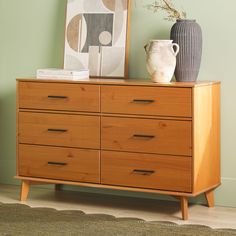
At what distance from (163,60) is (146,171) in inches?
24.4

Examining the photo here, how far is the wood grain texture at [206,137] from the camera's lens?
3.73 m

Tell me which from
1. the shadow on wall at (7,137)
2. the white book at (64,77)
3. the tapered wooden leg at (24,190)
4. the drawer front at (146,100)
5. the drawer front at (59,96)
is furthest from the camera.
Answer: the shadow on wall at (7,137)

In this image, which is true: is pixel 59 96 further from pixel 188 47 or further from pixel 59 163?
pixel 188 47

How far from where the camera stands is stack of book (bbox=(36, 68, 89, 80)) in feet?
13.3

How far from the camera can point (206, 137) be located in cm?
386

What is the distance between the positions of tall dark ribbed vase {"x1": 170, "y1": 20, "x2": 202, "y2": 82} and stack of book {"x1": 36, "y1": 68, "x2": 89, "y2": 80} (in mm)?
588

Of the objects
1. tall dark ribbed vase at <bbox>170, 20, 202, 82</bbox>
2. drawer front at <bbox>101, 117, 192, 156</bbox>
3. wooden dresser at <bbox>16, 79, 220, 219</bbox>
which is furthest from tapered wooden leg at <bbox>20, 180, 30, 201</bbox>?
tall dark ribbed vase at <bbox>170, 20, 202, 82</bbox>

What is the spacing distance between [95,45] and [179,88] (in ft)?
2.80

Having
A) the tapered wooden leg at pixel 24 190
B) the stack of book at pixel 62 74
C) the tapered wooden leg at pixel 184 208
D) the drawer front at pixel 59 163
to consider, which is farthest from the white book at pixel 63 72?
the tapered wooden leg at pixel 184 208

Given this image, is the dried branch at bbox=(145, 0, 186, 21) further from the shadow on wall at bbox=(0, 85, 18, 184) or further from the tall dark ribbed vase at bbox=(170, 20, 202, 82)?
the shadow on wall at bbox=(0, 85, 18, 184)

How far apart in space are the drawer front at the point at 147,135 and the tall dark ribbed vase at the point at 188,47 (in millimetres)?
334

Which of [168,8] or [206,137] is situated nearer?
[206,137]

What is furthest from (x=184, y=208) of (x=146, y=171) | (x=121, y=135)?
(x=121, y=135)

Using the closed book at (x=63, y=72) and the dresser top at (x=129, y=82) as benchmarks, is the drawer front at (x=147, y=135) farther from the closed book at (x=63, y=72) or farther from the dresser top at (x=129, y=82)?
the closed book at (x=63, y=72)
